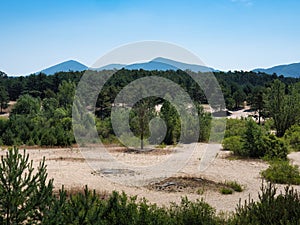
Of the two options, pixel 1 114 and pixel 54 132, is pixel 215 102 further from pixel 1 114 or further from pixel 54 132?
pixel 1 114

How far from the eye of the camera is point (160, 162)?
52.3 feet

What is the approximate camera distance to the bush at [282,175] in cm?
1200

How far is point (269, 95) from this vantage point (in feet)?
90.0

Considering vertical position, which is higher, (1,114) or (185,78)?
(185,78)

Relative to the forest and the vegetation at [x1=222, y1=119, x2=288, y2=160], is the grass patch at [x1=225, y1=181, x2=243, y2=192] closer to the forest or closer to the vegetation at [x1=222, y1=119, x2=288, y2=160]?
the forest

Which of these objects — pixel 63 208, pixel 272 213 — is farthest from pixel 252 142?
pixel 63 208

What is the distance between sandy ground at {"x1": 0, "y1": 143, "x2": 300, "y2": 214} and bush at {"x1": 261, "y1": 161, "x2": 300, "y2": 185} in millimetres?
365

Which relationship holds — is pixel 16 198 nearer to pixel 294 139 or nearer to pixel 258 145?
pixel 258 145

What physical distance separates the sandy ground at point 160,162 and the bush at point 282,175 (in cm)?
36

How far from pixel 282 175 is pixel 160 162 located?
532cm

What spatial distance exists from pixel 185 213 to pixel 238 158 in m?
11.3

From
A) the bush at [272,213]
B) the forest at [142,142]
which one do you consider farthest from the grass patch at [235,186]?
the bush at [272,213]

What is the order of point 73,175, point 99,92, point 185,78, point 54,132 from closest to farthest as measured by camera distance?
point 73,175, point 54,132, point 99,92, point 185,78

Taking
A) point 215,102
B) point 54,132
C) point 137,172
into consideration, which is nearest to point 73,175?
point 137,172
